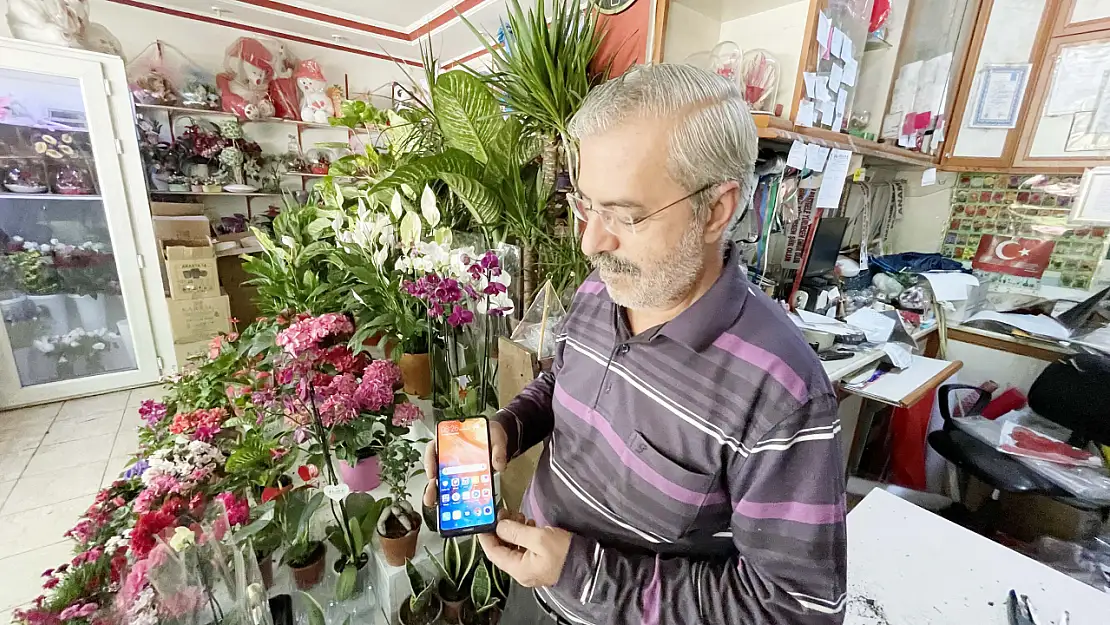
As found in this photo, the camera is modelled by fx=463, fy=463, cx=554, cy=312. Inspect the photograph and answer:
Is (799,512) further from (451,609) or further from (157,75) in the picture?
(157,75)

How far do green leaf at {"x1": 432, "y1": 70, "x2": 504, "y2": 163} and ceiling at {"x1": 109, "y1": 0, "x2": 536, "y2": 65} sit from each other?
1.84m

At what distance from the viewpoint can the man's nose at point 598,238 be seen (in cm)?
68

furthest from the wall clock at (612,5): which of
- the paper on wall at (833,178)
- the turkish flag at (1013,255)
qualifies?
the turkish flag at (1013,255)

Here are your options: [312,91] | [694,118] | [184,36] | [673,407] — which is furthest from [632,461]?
[184,36]

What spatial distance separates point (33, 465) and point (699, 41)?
11.3ft

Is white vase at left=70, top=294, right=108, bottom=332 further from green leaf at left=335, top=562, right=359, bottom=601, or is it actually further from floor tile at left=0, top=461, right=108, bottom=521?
green leaf at left=335, top=562, right=359, bottom=601

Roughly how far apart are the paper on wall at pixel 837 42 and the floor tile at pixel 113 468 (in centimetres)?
325

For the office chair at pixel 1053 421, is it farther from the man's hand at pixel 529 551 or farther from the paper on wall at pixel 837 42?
the man's hand at pixel 529 551

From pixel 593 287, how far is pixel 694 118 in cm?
38

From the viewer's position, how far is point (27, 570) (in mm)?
1665

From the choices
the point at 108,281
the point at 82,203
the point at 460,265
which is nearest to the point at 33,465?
the point at 108,281

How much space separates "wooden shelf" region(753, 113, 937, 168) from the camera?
1321 millimetres

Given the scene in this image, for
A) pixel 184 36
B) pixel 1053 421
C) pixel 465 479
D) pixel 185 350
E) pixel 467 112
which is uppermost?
pixel 184 36

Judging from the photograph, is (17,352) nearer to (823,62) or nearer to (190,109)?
(190,109)
